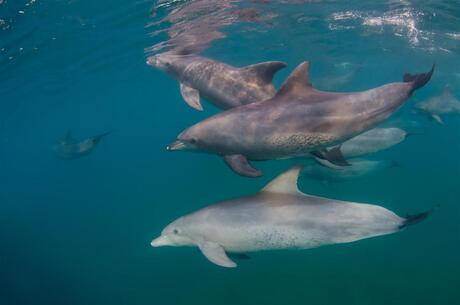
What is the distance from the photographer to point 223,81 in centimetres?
834

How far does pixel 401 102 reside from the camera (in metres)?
5.63

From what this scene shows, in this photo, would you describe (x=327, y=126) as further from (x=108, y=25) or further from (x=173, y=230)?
(x=108, y=25)

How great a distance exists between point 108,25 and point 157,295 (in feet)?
40.8

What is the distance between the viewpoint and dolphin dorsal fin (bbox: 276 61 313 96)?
18.1 feet

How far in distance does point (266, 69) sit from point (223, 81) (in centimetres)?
150

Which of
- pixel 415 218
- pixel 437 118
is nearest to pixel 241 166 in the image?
pixel 415 218

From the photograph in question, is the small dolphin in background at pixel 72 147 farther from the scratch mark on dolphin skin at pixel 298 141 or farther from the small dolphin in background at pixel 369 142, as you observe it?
the scratch mark on dolphin skin at pixel 298 141

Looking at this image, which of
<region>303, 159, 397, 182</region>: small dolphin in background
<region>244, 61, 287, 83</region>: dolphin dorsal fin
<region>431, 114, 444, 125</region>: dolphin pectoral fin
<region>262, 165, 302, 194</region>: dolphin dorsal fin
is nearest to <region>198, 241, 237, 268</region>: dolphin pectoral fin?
<region>262, 165, 302, 194</region>: dolphin dorsal fin

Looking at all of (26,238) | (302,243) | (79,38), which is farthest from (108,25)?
(26,238)

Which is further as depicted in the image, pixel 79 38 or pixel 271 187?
pixel 79 38

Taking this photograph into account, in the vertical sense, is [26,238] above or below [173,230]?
below

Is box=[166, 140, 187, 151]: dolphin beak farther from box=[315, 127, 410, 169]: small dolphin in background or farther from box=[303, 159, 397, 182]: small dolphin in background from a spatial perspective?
box=[303, 159, 397, 182]: small dolphin in background

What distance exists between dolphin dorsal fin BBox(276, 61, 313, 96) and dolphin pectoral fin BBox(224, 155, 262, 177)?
112 cm

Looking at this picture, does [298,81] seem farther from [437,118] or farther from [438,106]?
[438,106]
